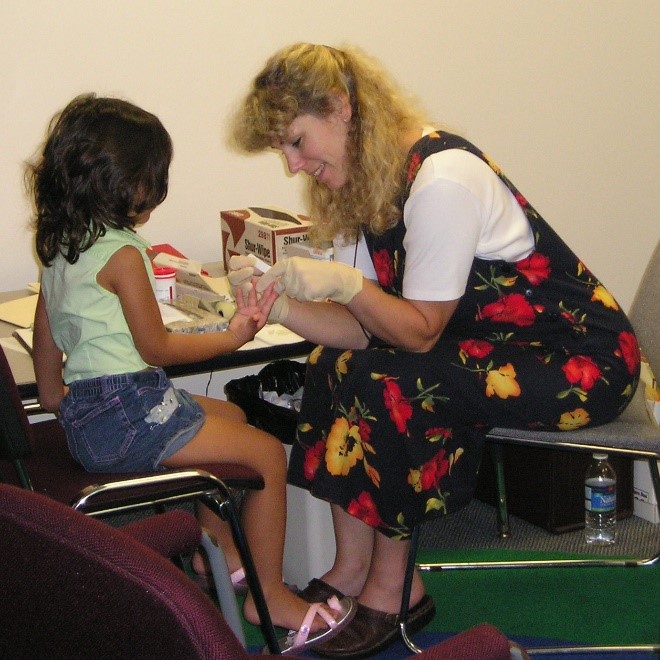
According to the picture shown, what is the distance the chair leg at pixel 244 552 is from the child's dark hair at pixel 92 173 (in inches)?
17.9

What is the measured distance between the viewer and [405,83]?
9.31 ft

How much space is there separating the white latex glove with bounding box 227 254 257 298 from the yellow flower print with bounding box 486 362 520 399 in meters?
0.46

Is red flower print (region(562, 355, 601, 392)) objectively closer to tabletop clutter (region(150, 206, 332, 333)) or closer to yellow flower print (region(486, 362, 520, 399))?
yellow flower print (region(486, 362, 520, 399))

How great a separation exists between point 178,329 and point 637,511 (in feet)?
4.63

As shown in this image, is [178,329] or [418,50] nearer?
[178,329]

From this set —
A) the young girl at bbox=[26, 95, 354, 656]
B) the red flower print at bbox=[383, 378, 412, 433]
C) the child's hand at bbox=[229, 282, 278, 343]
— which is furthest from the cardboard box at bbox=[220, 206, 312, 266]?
the red flower print at bbox=[383, 378, 412, 433]

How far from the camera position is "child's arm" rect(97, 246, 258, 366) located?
1.62m

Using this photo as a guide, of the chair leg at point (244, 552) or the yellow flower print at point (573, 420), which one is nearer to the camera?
the chair leg at point (244, 552)

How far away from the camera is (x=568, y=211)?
319 centimetres

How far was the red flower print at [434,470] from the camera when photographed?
1.74 meters

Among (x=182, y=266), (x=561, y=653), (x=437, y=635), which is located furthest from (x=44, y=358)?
(x=561, y=653)

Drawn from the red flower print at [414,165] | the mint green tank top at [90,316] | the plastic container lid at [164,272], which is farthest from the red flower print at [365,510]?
the plastic container lid at [164,272]

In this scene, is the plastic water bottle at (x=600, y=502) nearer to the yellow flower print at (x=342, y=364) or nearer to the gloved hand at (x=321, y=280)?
the yellow flower print at (x=342, y=364)

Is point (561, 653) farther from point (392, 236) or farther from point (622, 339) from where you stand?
point (392, 236)
